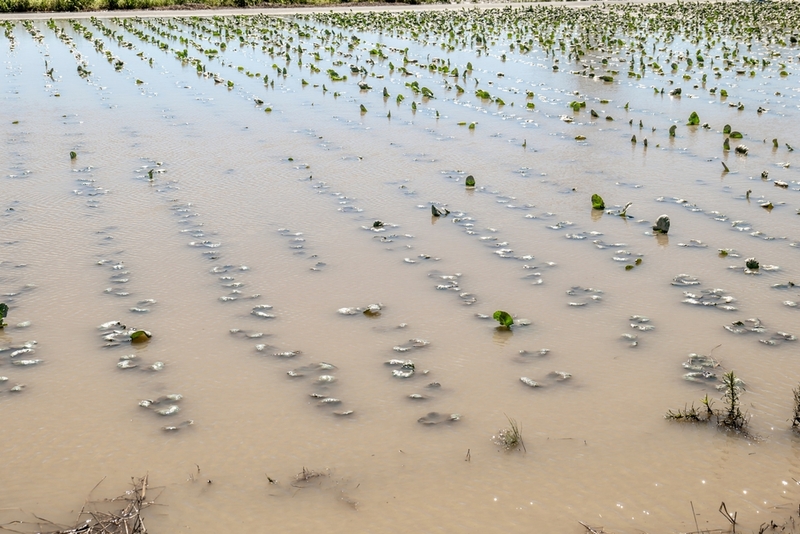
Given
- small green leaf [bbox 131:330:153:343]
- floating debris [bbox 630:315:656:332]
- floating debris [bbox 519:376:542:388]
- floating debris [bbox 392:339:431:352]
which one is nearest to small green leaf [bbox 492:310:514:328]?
floating debris [bbox 392:339:431:352]

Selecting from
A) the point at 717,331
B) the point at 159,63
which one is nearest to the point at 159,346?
the point at 717,331

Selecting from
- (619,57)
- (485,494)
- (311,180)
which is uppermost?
(619,57)

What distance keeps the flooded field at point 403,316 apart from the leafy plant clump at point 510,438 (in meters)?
0.02

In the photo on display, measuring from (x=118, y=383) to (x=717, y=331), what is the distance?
429cm

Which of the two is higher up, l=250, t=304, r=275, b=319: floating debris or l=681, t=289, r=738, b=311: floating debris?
l=681, t=289, r=738, b=311: floating debris

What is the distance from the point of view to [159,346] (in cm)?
569

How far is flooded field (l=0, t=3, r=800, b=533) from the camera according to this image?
4.16 meters

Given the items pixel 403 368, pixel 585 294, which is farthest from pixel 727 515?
pixel 585 294

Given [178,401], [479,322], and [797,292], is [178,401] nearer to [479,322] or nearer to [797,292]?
[479,322]

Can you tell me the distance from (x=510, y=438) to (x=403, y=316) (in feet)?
5.96

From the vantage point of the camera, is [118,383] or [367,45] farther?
[367,45]

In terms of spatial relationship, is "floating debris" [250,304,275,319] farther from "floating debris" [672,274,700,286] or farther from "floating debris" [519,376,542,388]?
"floating debris" [672,274,700,286]

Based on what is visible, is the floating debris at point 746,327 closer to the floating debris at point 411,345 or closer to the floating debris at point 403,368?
the floating debris at point 411,345

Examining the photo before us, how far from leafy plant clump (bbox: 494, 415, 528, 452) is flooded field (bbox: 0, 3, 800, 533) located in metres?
0.02
